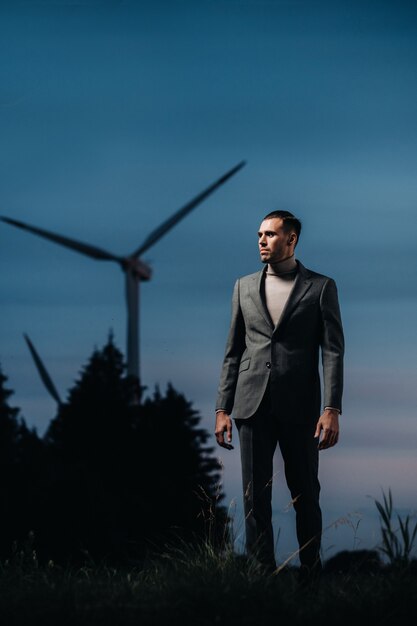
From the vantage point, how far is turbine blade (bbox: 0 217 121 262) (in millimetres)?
42750

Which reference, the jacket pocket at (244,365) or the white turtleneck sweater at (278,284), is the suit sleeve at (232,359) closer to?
the jacket pocket at (244,365)

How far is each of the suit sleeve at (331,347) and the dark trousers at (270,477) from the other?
1.10ft

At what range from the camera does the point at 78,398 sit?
59844mm

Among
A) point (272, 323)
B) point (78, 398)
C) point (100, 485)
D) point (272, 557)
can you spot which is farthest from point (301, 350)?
point (78, 398)

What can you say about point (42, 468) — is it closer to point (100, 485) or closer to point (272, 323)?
point (100, 485)

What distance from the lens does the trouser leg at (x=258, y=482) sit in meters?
8.96

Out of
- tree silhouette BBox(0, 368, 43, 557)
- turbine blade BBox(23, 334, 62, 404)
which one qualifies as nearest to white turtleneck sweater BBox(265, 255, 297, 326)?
tree silhouette BBox(0, 368, 43, 557)

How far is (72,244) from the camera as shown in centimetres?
4272

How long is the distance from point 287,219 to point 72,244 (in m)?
34.1

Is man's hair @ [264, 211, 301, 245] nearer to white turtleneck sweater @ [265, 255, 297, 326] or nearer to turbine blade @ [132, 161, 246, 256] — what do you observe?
white turtleneck sweater @ [265, 255, 297, 326]

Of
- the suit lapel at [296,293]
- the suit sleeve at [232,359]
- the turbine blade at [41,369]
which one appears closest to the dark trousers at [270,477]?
the suit sleeve at [232,359]

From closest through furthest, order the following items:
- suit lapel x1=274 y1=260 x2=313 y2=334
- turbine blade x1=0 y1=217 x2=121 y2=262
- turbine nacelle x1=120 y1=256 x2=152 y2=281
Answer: suit lapel x1=274 y1=260 x2=313 y2=334 < turbine blade x1=0 y1=217 x2=121 y2=262 < turbine nacelle x1=120 y1=256 x2=152 y2=281

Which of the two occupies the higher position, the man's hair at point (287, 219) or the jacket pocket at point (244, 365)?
the man's hair at point (287, 219)

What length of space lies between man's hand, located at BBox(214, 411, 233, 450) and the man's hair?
1.65 m
